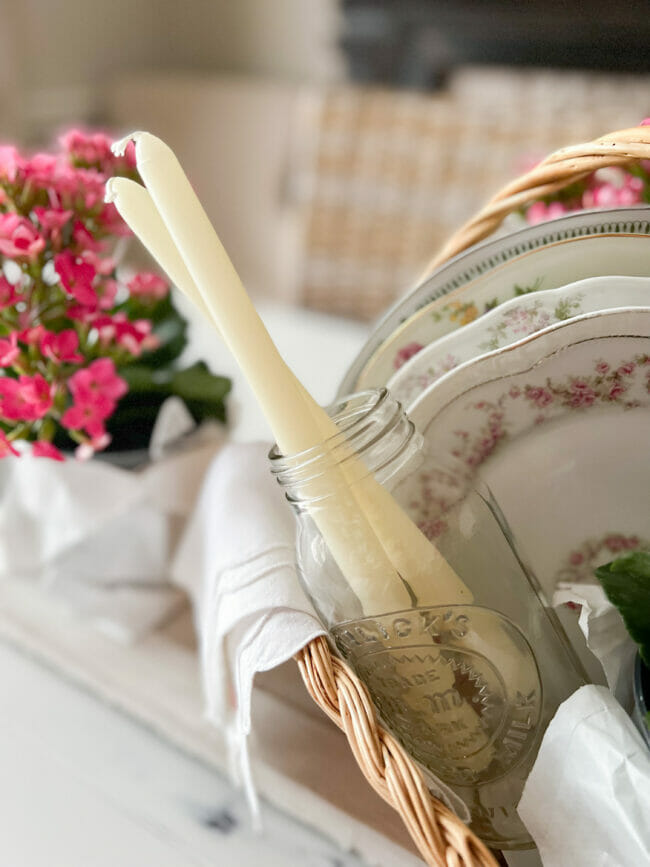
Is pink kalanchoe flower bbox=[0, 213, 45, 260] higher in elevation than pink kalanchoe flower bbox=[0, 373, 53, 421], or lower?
higher

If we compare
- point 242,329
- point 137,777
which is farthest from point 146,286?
point 137,777

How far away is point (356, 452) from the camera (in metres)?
0.38

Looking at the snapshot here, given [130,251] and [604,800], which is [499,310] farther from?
[130,251]

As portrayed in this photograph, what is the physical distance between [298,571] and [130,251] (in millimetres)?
1903

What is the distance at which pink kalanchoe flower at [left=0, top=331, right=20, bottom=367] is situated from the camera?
1.43ft

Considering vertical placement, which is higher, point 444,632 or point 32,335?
point 32,335

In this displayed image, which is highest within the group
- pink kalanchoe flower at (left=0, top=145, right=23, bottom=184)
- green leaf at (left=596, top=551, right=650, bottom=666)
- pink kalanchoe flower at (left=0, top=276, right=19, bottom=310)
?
pink kalanchoe flower at (left=0, top=145, right=23, bottom=184)

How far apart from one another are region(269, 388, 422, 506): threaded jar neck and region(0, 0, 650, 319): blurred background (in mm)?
1088

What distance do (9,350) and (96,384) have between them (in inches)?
2.1

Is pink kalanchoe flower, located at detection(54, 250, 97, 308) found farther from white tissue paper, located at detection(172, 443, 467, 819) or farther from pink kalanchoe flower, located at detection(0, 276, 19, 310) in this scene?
white tissue paper, located at detection(172, 443, 467, 819)

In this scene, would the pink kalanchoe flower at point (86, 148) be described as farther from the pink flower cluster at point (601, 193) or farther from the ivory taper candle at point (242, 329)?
the pink flower cluster at point (601, 193)

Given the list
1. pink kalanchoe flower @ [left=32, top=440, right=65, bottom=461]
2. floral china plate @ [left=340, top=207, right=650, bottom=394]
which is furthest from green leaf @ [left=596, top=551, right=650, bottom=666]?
pink kalanchoe flower @ [left=32, top=440, right=65, bottom=461]

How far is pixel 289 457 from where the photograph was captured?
37cm

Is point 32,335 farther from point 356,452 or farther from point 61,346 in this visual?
point 356,452
